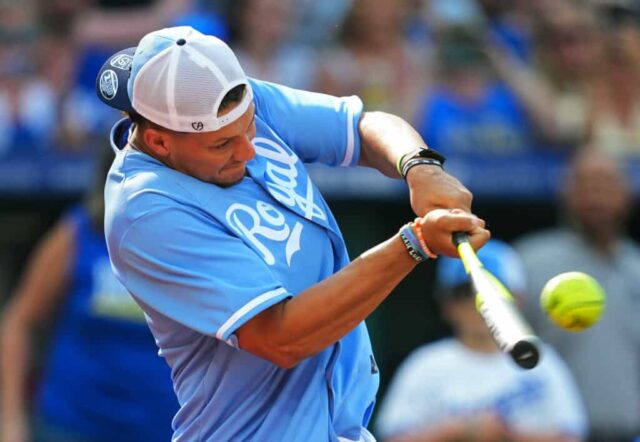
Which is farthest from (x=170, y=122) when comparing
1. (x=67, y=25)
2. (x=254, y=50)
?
(x=67, y=25)

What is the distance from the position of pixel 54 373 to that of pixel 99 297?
50cm

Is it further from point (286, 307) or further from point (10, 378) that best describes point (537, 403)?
point (286, 307)

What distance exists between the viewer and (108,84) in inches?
138

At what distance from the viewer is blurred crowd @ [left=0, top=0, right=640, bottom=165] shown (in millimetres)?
7461

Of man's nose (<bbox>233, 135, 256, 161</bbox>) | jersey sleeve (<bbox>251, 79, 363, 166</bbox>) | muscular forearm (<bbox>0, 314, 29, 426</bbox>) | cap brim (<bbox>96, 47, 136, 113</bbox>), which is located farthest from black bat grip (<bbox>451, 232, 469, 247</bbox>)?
muscular forearm (<bbox>0, 314, 29, 426</bbox>)

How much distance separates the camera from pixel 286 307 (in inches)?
129

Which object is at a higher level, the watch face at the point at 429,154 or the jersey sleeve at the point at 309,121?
the watch face at the point at 429,154

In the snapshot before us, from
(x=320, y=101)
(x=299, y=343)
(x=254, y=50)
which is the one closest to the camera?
(x=299, y=343)

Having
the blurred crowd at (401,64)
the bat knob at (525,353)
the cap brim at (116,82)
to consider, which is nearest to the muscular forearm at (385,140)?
the cap brim at (116,82)

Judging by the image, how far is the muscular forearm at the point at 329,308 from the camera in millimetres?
3223

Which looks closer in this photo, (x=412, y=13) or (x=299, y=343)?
(x=299, y=343)

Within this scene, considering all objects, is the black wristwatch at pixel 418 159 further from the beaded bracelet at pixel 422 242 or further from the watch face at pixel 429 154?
the beaded bracelet at pixel 422 242

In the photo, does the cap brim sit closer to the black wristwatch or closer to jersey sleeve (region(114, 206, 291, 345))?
jersey sleeve (region(114, 206, 291, 345))

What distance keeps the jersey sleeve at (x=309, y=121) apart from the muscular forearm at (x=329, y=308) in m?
0.66
